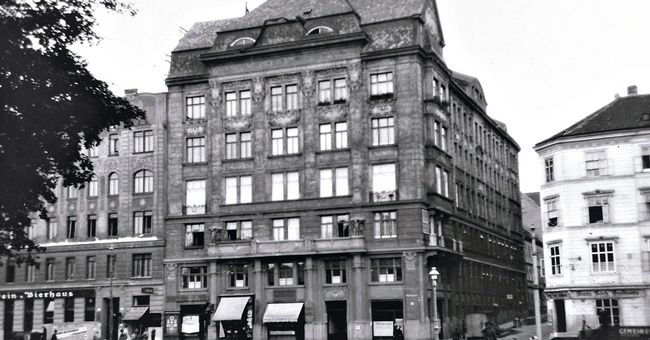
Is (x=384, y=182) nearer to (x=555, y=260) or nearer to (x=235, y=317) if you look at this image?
(x=555, y=260)

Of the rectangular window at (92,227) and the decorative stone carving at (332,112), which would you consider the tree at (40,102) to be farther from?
the rectangular window at (92,227)

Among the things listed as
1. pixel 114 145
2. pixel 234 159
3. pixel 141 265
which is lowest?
pixel 141 265

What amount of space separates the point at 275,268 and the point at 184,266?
8290 mm

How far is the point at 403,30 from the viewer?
6369cm

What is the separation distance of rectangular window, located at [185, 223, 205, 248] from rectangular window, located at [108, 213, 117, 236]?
781 centimetres

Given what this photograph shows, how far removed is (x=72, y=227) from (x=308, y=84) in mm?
25207

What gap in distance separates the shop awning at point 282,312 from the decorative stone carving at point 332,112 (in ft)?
46.0

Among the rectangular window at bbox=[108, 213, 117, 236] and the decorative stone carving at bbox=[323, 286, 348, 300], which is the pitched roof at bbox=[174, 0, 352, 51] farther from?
the decorative stone carving at bbox=[323, 286, 348, 300]

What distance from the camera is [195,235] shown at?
6819 cm

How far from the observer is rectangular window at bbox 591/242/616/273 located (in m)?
58.2

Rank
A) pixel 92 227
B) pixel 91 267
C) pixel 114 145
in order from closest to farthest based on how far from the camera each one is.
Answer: pixel 91 267 → pixel 92 227 → pixel 114 145

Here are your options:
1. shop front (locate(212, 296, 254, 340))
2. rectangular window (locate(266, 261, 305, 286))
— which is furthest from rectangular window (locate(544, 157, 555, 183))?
shop front (locate(212, 296, 254, 340))

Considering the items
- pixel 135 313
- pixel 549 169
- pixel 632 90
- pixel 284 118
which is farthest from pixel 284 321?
pixel 632 90

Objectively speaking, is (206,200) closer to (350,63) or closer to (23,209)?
(350,63)
